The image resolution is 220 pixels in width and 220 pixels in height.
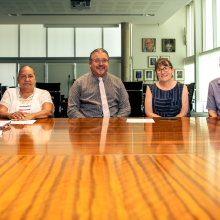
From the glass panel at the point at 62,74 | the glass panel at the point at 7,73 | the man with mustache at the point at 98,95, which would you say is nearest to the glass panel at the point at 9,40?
the glass panel at the point at 7,73

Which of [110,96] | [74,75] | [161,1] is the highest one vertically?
[161,1]

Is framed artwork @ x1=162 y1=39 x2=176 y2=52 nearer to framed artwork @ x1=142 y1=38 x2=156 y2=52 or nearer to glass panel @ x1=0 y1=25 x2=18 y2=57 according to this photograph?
framed artwork @ x1=142 y1=38 x2=156 y2=52

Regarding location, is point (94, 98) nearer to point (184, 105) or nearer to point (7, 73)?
point (184, 105)

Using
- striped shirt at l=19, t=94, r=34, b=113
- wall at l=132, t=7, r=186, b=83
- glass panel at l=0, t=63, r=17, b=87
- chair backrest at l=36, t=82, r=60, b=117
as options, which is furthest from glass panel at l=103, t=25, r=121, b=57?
striped shirt at l=19, t=94, r=34, b=113

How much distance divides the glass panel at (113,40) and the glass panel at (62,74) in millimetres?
1921

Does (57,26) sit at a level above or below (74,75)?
above

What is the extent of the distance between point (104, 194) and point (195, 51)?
1050 centimetres

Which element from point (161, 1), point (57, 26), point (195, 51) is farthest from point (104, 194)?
point (57, 26)

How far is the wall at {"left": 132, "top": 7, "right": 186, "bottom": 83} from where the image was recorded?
11242mm

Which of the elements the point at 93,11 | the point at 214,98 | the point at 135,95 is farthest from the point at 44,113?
the point at 93,11

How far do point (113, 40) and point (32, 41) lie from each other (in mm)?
3656

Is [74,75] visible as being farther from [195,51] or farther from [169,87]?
[169,87]

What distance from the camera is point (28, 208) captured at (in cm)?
34

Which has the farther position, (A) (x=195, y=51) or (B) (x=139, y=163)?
(A) (x=195, y=51)
